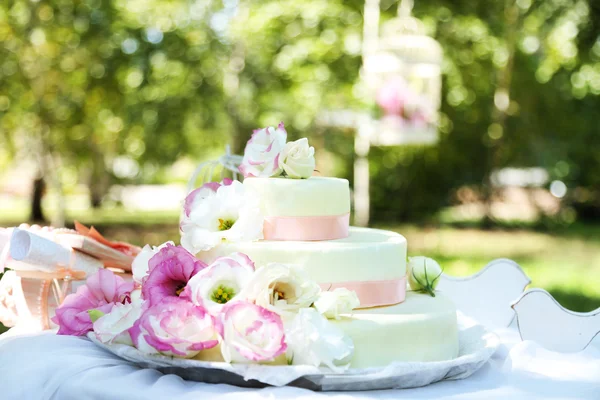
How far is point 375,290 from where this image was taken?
228 cm

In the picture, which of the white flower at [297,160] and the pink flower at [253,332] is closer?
the pink flower at [253,332]

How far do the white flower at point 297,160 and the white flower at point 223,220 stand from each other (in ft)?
0.60

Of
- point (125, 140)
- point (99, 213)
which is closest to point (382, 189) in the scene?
point (125, 140)

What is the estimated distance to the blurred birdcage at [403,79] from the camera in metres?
9.60

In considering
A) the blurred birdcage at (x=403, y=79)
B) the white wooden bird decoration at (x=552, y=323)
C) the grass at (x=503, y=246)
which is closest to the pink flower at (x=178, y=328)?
the white wooden bird decoration at (x=552, y=323)

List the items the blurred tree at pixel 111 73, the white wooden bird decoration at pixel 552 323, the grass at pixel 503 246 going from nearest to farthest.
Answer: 1. the white wooden bird decoration at pixel 552 323
2. the grass at pixel 503 246
3. the blurred tree at pixel 111 73

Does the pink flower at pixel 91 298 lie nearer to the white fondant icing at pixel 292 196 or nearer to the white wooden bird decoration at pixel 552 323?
the white fondant icing at pixel 292 196

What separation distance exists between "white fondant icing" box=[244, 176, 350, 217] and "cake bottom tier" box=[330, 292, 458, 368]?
36 cm

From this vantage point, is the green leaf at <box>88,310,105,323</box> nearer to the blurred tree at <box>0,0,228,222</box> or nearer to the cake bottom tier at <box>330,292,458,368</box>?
the cake bottom tier at <box>330,292,458,368</box>

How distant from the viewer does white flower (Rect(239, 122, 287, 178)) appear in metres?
2.42

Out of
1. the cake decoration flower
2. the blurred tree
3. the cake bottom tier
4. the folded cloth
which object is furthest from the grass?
the cake bottom tier

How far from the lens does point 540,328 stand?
275cm

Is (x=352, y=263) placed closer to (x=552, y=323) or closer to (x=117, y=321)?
(x=117, y=321)

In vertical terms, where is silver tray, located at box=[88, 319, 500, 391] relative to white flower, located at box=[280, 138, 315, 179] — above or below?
below
